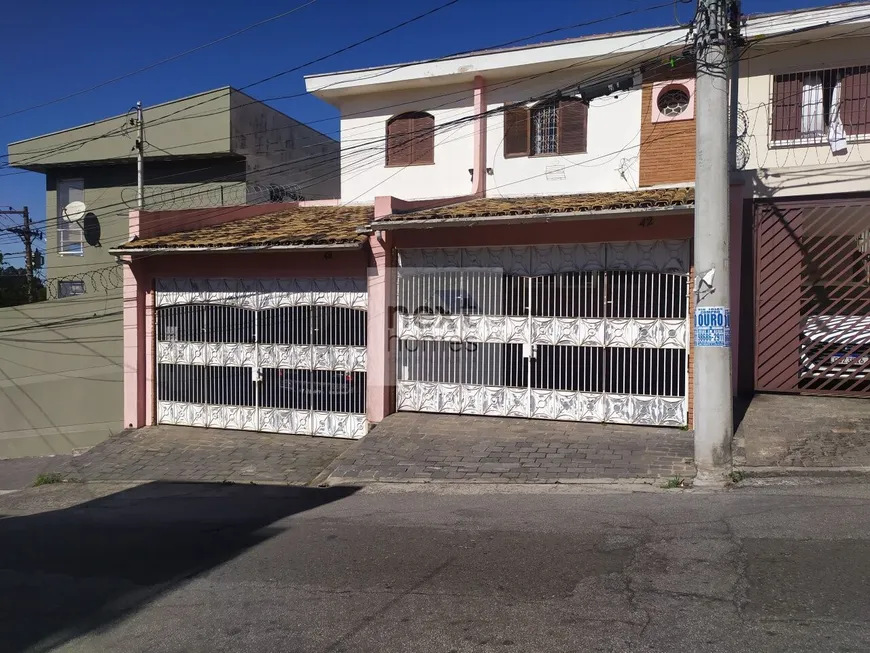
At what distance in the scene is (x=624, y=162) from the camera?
11.8 meters

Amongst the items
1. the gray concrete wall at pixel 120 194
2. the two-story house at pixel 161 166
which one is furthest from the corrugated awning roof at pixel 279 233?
the gray concrete wall at pixel 120 194

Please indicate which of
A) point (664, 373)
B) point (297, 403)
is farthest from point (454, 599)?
point (297, 403)

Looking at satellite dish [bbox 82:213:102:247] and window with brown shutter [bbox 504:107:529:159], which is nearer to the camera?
window with brown shutter [bbox 504:107:529:159]

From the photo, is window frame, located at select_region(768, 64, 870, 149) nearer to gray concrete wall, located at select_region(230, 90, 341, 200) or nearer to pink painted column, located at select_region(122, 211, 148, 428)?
gray concrete wall, located at select_region(230, 90, 341, 200)

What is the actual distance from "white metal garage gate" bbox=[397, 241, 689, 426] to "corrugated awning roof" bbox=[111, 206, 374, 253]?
1.16 metres

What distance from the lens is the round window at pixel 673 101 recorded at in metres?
11.4

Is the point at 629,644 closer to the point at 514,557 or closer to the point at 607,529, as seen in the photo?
the point at 514,557

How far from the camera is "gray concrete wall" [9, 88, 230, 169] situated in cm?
1683

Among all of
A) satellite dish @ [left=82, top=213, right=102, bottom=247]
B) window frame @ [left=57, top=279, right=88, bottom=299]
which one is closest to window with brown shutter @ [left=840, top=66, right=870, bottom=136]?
satellite dish @ [left=82, top=213, right=102, bottom=247]

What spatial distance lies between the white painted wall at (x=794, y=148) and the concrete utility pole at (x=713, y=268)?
3.17 m

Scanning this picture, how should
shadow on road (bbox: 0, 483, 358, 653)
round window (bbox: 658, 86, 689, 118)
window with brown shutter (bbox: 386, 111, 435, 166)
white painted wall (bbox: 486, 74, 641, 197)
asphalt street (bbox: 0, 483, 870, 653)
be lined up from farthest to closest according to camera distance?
window with brown shutter (bbox: 386, 111, 435, 166)
white painted wall (bbox: 486, 74, 641, 197)
round window (bbox: 658, 86, 689, 118)
shadow on road (bbox: 0, 483, 358, 653)
asphalt street (bbox: 0, 483, 870, 653)

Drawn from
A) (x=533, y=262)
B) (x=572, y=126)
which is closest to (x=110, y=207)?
(x=572, y=126)

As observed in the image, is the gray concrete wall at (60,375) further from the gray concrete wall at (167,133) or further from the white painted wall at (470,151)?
the white painted wall at (470,151)

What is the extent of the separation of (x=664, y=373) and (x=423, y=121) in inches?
269
